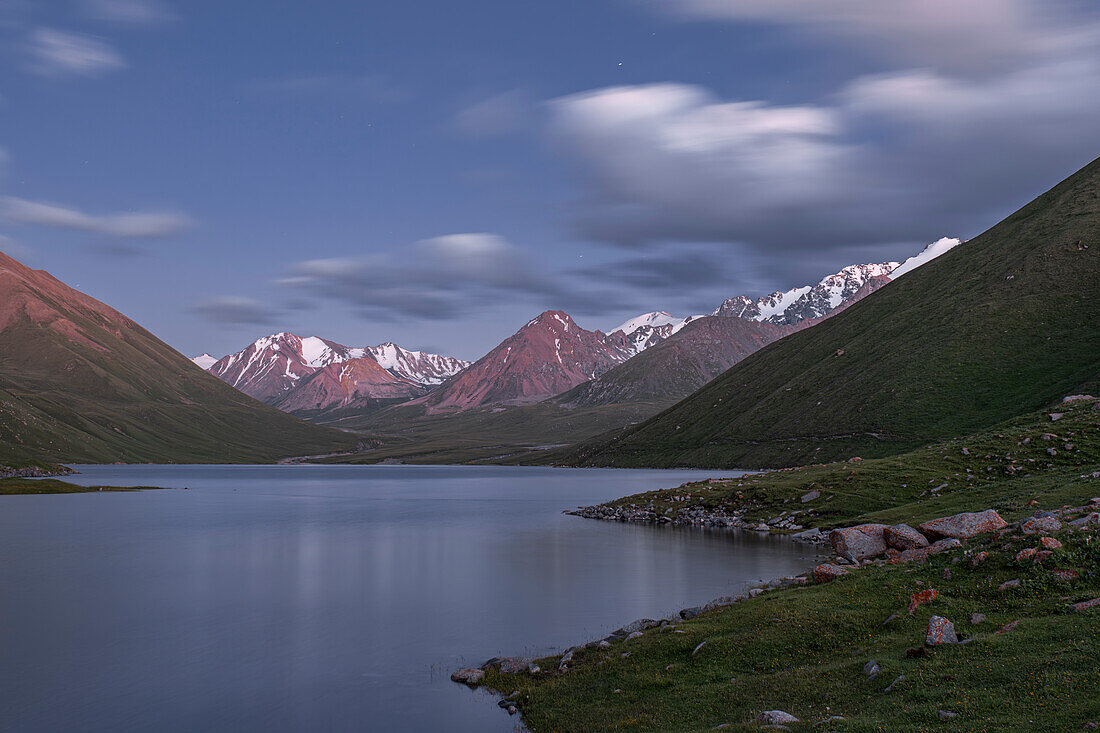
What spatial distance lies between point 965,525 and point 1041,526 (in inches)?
288

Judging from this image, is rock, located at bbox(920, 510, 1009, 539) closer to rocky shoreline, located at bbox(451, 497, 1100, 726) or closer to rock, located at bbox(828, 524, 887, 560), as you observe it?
rocky shoreline, located at bbox(451, 497, 1100, 726)

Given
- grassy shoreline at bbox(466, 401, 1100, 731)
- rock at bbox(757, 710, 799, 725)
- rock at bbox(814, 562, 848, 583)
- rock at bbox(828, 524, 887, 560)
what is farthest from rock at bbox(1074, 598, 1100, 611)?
rock at bbox(828, 524, 887, 560)

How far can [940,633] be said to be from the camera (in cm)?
2395

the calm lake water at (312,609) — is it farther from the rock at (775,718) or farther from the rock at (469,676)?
the rock at (775,718)

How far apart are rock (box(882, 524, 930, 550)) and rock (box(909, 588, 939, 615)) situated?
13.7m

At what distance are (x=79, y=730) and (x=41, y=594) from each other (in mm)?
35064

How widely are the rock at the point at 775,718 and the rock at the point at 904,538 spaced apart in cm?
2436

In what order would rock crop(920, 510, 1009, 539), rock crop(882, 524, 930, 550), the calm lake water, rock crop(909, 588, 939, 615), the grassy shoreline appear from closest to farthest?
→ the grassy shoreline < rock crop(909, 588, 939, 615) < the calm lake water < rock crop(920, 510, 1009, 539) < rock crop(882, 524, 930, 550)

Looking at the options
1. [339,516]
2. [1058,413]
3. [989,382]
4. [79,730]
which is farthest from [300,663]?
[989,382]

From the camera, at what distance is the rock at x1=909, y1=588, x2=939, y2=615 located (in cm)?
2828

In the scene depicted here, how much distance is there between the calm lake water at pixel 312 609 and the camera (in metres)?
32.1

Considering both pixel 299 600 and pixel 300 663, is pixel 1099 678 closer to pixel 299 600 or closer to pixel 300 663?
pixel 300 663

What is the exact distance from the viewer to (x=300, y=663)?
3838 cm

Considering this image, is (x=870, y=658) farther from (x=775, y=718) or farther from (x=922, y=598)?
(x=922, y=598)
